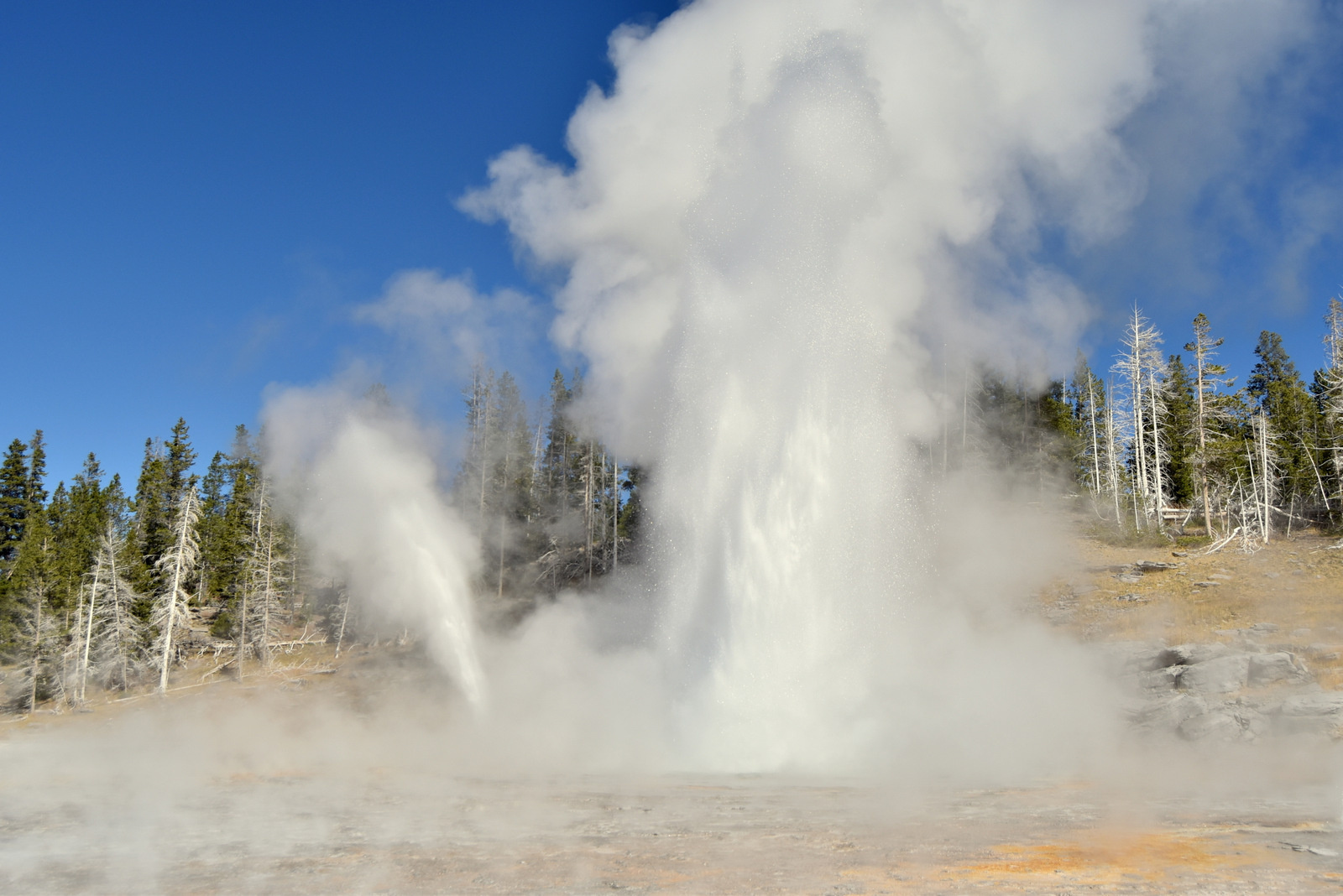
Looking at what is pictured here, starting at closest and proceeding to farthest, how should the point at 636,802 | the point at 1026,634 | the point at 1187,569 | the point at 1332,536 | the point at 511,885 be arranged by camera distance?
1. the point at 511,885
2. the point at 636,802
3. the point at 1026,634
4. the point at 1187,569
5. the point at 1332,536

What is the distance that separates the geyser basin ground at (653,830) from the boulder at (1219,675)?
2.77m

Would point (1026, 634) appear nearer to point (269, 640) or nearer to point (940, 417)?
point (940, 417)

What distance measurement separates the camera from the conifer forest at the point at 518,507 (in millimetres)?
32344

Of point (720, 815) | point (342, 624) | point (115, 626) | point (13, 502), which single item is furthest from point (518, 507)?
point (720, 815)

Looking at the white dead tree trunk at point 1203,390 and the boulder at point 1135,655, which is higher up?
the white dead tree trunk at point 1203,390

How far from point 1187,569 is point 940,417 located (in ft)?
56.0

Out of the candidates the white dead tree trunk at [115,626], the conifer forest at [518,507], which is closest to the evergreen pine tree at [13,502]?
the conifer forest at [518,507]

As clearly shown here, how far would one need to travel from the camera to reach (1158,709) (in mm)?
15695

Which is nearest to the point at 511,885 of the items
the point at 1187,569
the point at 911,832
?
the point at 911,832

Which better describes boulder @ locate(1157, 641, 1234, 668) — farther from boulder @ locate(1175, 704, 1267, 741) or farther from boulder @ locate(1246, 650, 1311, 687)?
boulder @ locate(1175, 704, 1267, 741)

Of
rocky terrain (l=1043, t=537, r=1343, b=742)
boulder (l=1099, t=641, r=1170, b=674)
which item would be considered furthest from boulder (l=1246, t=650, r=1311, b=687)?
boulder (l=1099, t=641, r=1170, b=674)

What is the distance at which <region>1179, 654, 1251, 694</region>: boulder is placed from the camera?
16312 mm

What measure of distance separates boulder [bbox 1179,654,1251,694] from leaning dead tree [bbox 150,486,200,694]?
1306 inches

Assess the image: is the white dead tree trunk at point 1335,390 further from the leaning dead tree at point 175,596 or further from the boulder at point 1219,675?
the leaning dead tree at point 175,596
